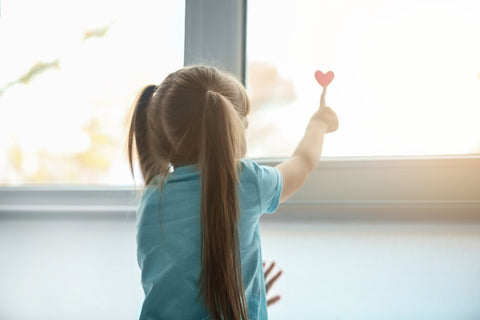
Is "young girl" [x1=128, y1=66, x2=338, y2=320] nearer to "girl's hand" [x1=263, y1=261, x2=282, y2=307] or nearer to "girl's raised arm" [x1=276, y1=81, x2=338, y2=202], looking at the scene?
"girl's raised arm" [x1=276, y1=81, x2=338, y2=202]

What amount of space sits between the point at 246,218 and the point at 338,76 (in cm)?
38

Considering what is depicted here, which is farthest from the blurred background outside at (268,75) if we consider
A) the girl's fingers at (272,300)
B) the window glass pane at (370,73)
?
the girl's fingers at (272,300)

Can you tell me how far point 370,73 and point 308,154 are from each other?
0.24 meters

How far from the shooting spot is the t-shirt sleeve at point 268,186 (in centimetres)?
80

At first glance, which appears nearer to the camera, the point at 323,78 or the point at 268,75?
the point at 323,78

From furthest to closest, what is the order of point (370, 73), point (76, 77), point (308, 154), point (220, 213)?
point (76, 77), point (370, 73), point (308, 154), point (220, 213)

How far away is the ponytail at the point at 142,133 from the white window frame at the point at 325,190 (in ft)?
0.56

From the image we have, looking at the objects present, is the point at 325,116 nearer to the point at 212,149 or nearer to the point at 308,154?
the point at 308,154

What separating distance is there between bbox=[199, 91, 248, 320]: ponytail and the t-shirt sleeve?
1.8 inches

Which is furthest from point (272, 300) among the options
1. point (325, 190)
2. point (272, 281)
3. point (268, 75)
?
point (268, 75)

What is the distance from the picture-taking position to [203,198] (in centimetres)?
77

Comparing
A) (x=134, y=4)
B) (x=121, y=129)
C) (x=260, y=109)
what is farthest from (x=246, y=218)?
(x=134, y=4)

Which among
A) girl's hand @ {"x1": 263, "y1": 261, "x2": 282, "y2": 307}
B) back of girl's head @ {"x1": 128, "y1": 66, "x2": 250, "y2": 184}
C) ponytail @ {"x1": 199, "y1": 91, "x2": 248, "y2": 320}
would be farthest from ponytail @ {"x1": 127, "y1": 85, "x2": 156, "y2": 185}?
girl's hand @ {"x1": 263, "y1": 261, "x2": 282, "y2": 307}

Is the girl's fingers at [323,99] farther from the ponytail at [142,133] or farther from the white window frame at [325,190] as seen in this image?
the ponytail at [142,133]
